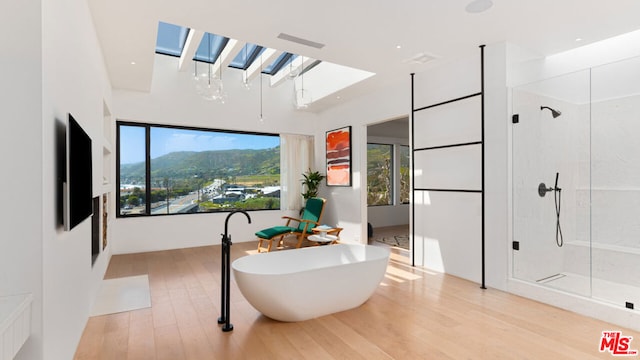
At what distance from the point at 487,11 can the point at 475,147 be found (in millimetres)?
1563

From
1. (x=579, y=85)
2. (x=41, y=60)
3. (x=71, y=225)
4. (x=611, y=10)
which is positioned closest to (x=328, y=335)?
(x=71, y=225)

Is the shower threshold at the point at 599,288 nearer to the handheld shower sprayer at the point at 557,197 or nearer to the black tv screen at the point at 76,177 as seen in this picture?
the handheld shower sprayer at the point at 557,197

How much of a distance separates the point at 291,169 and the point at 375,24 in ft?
13.7

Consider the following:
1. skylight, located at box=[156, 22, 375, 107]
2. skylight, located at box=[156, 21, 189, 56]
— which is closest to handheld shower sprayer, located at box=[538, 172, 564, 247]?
skylight, located at box=[156, 22, 375, 107]

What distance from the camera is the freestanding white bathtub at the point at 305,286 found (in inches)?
103

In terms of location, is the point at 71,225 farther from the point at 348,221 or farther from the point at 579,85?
the point at 348,221

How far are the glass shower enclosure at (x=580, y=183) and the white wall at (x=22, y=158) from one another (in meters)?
4.11

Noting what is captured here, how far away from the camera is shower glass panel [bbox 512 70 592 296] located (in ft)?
11.2

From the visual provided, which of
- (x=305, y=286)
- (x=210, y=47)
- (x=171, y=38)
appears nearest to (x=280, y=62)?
(x=210, y=47)

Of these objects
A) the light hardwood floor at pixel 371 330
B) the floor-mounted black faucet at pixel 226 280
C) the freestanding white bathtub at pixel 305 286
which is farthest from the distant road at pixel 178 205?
the floor-mounted black faucet at pixel 226 280

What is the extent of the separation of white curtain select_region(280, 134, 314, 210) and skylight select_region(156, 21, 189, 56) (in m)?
2.57

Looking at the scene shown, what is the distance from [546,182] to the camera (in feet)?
12.1

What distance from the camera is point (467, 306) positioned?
316cm

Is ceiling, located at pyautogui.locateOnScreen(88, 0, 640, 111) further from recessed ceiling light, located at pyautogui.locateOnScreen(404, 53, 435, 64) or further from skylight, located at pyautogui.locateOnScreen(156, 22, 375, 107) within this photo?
skylight, located at pyautogui.locateOnScreen(156, 22, 375, 107)
